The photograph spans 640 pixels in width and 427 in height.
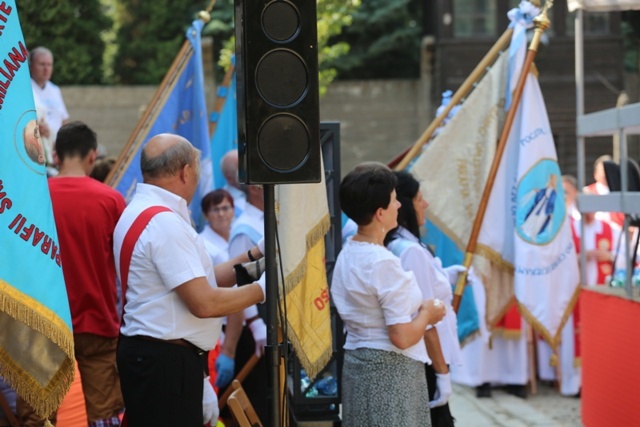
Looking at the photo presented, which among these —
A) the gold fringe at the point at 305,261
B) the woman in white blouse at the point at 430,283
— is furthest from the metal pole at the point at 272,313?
the woman in white blouse at the point at 430,283

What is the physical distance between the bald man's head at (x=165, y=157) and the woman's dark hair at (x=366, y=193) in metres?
0.77

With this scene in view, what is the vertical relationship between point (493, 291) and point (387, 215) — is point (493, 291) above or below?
below

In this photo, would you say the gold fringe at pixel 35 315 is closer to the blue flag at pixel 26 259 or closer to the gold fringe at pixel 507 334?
the blue flag at pixel 26 259

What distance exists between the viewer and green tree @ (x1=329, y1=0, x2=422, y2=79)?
20.4m

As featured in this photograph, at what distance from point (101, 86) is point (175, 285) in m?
17.1

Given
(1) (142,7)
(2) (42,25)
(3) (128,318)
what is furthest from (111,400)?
(1) (142,7)

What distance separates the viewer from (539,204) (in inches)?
276

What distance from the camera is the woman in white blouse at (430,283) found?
494 centimetres

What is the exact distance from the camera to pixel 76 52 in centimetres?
1998

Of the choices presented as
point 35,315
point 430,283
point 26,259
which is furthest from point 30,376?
point 430,283

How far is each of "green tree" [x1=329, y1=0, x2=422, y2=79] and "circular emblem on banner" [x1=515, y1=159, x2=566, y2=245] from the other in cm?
1352

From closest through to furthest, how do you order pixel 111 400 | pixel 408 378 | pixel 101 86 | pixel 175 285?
pixel 175 285
pixel 408 378
pixel 111 400
pixel 101 86

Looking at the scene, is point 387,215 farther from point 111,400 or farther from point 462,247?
point 462,247

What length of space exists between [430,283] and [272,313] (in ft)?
3.86
